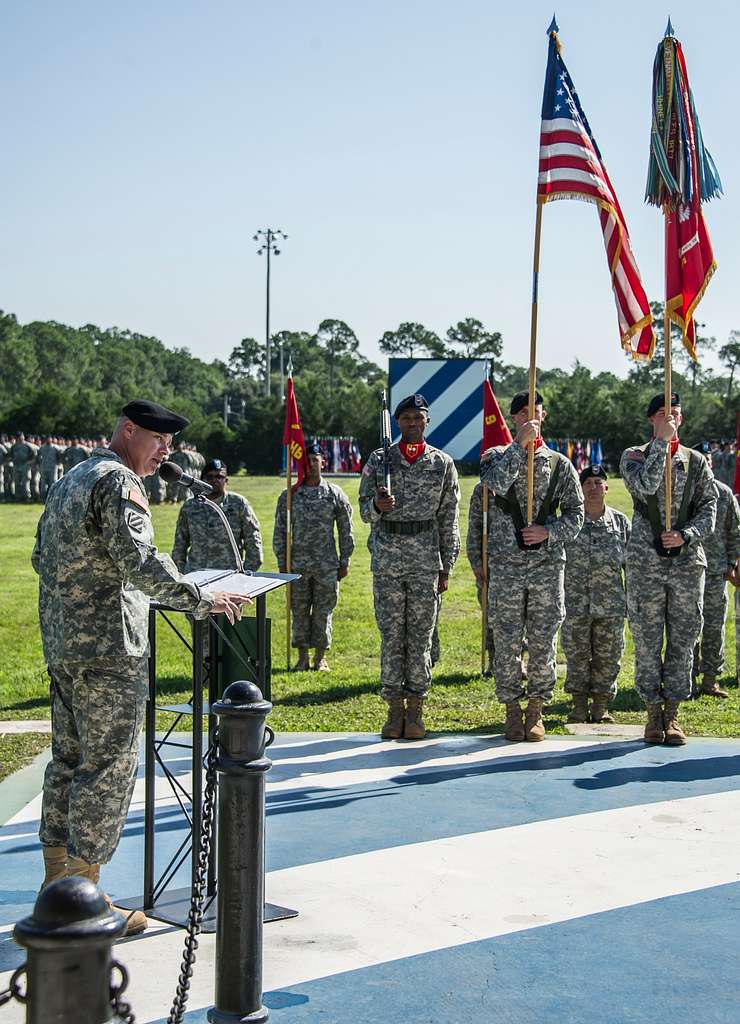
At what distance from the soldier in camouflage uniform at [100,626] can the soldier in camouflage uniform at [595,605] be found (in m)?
5.01

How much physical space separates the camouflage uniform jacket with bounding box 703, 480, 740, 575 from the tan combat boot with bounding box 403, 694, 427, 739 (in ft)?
11.0

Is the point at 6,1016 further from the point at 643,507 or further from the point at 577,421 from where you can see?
the point at 577,421

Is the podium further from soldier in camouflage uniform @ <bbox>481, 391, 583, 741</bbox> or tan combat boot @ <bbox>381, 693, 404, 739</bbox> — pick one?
soldier in camouflage uniform @ <bbox>481, 391, 583, 741</bbox>

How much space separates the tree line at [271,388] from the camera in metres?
60.3

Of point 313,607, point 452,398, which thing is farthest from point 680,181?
point 313,607

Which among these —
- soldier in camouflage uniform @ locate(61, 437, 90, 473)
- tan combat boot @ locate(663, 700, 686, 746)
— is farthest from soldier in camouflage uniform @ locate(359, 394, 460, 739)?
soldier in camouflage uniform @ locate(61, 437, 90, 473)

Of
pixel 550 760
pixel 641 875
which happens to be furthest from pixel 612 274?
pixel 641 875

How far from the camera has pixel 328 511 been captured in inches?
469

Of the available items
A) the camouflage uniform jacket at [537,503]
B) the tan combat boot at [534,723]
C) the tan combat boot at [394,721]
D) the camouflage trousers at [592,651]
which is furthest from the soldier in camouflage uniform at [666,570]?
the tan combat boot at [394,721]

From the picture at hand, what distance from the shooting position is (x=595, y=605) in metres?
9.52

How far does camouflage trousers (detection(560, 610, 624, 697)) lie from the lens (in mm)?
9305

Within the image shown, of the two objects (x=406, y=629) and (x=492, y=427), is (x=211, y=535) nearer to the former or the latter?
(x=492, y=427)

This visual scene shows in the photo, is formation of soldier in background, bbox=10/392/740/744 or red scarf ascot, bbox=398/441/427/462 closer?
formation of soldier in background, bbox=10/392/740/744

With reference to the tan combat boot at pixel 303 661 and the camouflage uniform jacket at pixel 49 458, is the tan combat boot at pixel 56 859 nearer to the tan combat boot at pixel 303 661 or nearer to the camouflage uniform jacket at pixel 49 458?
the tan combat boot at pixel 303 661
